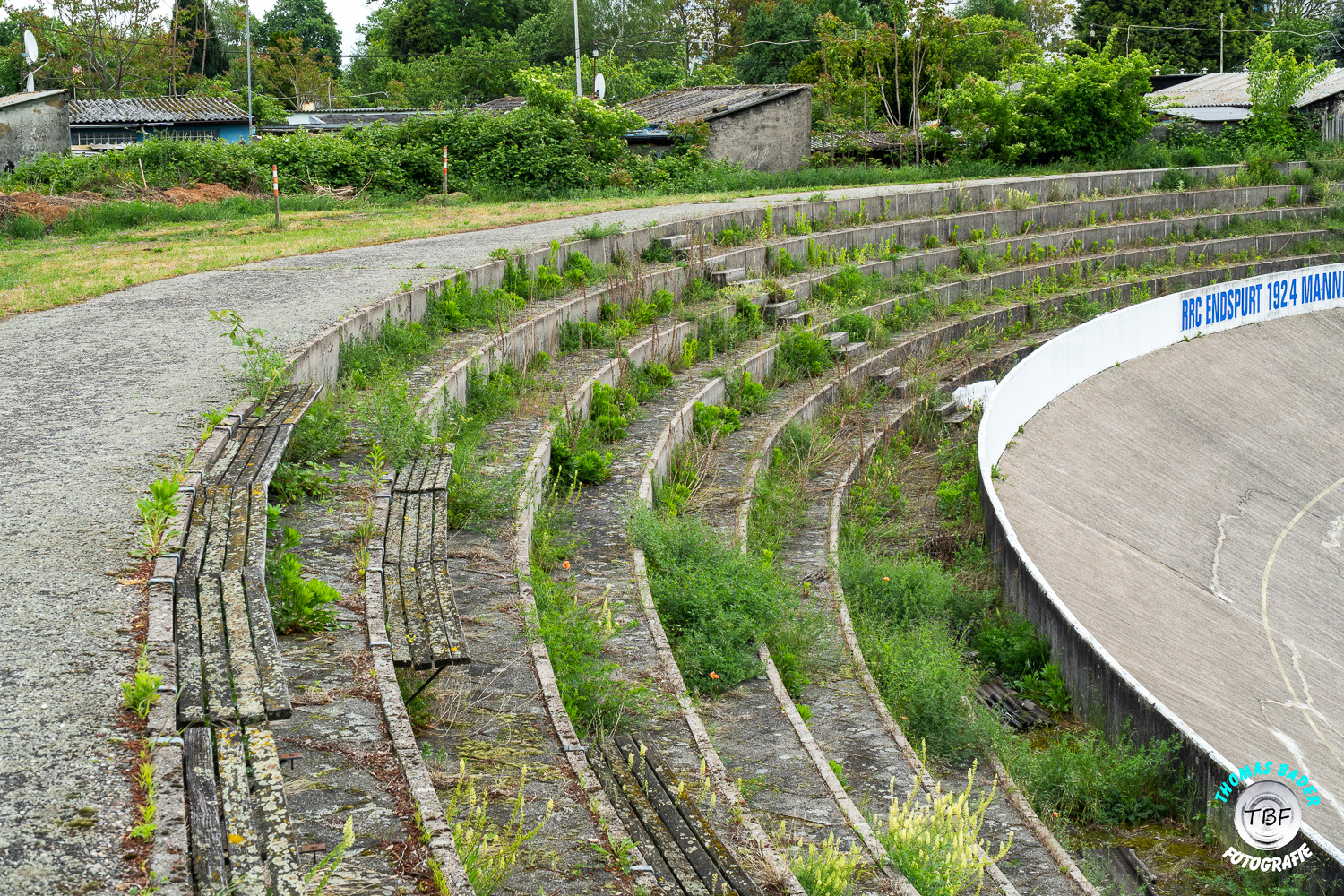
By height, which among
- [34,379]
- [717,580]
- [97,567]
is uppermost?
[34,379]

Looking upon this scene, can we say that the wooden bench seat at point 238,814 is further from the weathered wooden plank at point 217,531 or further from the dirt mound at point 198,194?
the dirt mound at point 198,194

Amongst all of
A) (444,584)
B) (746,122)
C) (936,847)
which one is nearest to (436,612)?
(444,584)

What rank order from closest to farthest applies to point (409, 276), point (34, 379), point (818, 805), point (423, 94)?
point (818, 805), point (34, 379), point (409, 276), point (423, 94)

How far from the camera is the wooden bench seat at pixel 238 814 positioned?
321cm

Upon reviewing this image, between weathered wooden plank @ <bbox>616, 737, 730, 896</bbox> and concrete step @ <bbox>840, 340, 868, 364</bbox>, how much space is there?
10.0 m

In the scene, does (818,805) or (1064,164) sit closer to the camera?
(818,805)

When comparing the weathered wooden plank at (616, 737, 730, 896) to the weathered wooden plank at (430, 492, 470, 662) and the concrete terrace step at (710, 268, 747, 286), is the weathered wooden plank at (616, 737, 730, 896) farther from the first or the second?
the concrete terrace step at (710, 268, 747, 286)

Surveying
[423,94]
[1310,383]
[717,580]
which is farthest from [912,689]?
[423,94]

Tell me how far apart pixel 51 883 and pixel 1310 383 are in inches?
809

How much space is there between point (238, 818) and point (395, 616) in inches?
74.8

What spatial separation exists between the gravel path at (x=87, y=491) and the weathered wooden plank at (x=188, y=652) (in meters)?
0.19

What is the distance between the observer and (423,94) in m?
55.7

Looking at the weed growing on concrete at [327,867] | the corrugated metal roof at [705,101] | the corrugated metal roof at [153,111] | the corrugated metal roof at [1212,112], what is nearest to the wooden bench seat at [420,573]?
the weed growing on concrete at [327,867]

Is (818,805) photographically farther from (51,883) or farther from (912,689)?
(51,883)
